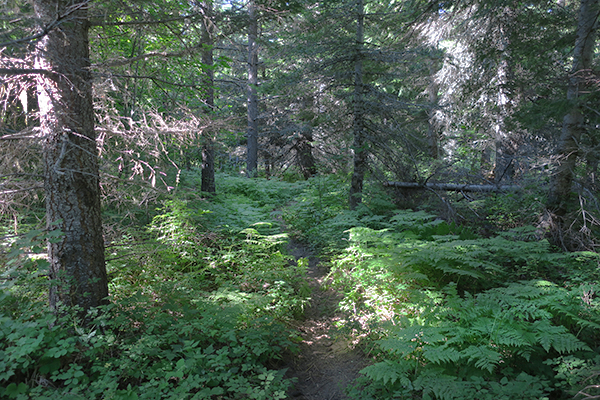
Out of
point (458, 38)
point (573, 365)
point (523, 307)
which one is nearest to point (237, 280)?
point (523, 307)

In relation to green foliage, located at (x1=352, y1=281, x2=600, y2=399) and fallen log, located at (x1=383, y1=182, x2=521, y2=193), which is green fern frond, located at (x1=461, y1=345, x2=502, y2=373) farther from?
fallen log, located at (x1=383, y1=182, x2=521, y2=193)

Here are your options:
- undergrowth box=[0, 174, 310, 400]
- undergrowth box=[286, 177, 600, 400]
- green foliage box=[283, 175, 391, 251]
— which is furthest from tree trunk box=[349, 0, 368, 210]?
undergrowth box=[0, 174, 310, 400]

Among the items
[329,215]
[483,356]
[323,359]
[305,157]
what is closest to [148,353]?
[323,359]

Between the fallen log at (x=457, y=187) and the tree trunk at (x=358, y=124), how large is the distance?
4.43ft

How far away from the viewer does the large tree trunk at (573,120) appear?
5.41 m

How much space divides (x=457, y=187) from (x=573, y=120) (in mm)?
3706

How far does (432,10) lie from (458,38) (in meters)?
5.65

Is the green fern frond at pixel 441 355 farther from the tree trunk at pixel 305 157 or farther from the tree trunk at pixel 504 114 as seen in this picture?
the tree trunk at pixel 305 157

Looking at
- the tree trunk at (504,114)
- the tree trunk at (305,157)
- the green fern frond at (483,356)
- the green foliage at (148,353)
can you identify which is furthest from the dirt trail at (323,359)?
the tree trunk at (305,157)

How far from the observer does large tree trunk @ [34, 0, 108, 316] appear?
335cm

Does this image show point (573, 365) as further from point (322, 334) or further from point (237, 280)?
point (237, 280)

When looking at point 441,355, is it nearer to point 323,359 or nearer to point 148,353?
point 323,359

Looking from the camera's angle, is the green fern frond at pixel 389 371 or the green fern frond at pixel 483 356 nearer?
the green fern frond at pixel 483 356

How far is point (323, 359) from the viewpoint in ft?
14.0
